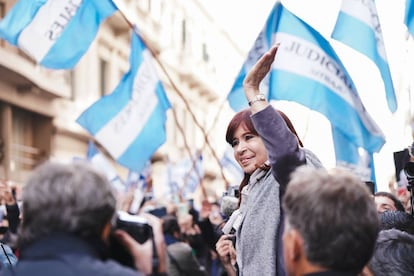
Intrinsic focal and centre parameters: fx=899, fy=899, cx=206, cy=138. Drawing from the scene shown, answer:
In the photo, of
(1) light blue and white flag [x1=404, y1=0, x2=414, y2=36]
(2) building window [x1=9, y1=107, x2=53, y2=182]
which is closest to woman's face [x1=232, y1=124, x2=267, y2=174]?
(1) light blue and white flag [x1=404, y1=0, x2=414, y2=36]

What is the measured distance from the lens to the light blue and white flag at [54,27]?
8719mm

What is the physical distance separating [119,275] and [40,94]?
72.9 feet

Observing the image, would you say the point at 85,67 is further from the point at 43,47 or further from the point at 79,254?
the point at 79,254

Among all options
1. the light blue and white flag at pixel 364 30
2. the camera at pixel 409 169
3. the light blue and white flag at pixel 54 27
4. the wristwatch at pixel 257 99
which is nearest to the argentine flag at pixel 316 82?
the light blue and white flag at pixel 364 30

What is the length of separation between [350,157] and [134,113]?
8.54 ft

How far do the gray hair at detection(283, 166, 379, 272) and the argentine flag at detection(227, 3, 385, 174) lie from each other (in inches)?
235

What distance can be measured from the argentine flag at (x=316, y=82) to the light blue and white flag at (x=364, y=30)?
385mm

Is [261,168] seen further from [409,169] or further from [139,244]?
[139,244]

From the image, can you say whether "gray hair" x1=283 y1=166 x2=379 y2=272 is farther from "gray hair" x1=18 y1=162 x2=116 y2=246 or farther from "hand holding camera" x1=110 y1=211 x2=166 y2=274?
"gray hair" x1=18 y1=162 x2=116 y2=246

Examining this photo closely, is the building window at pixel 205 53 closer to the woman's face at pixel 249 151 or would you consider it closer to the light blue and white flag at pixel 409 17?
the light blue and white flag at pixel 409 17

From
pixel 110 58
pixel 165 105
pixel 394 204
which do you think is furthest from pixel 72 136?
pixel 394 204

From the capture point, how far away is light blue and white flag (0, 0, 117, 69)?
872 centimetres

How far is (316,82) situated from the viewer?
864 cm

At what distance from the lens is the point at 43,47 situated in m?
9.04
